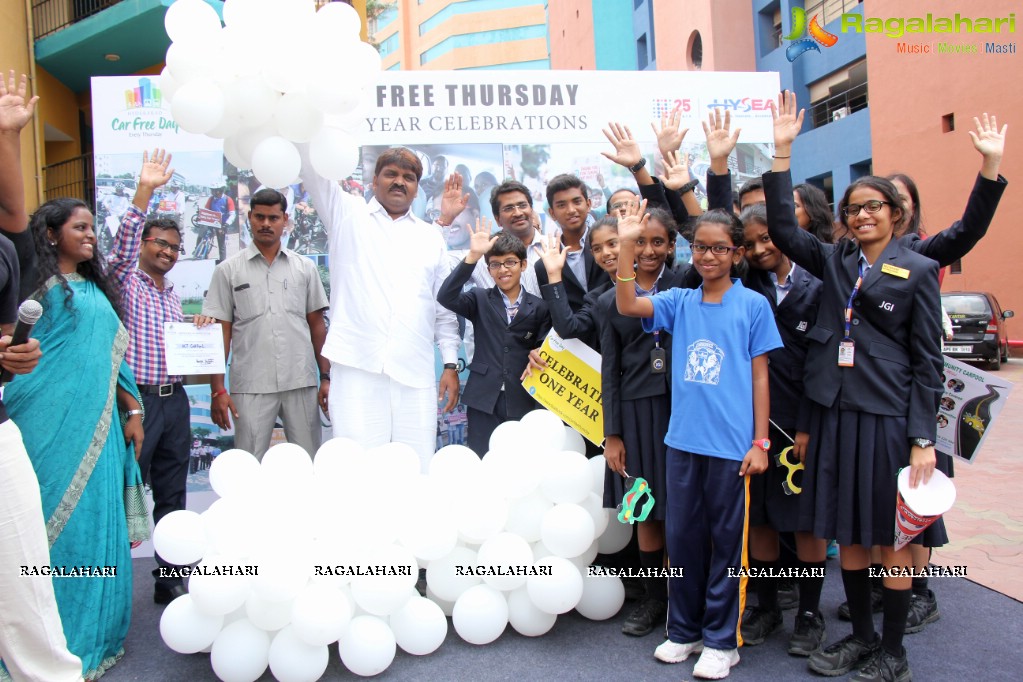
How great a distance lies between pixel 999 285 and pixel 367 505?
519 inches

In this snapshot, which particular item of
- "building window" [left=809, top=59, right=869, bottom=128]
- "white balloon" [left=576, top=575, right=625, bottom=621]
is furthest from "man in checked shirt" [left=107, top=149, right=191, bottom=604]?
"building window" [left=809, top=59, right=869, bottom=128]

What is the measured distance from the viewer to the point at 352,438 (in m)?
3.37

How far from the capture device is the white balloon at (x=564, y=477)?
2957 millimetres

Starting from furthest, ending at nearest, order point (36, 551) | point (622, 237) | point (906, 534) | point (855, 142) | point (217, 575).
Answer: point (855, 142) < point (622, 237) < point (217, 575) < point (906, 534) < point (36, 551)

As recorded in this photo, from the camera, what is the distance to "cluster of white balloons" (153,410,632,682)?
2557 millimetres

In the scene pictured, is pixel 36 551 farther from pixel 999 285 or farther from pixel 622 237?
pixel 999 285

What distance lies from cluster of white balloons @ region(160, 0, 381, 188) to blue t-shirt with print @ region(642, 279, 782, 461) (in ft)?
5.43

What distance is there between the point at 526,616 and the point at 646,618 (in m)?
0.49

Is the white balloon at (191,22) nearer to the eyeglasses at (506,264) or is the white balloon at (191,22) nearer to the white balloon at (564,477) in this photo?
the eyeglasses at (506,264)

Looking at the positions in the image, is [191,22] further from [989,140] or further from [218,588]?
A: [989,140]

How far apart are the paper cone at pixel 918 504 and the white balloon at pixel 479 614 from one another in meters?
1.44

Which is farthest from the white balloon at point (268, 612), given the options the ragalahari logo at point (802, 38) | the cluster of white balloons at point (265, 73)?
the ragalahari logo at point (802, 38)

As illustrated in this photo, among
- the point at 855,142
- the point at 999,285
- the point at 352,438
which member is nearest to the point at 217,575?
the point at 352,438

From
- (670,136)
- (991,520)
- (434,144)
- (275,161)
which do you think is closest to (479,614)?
(275,161)
